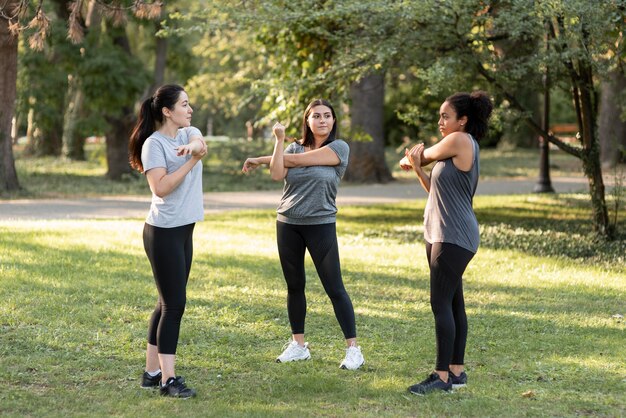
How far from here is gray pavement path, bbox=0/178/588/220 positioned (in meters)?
16.1

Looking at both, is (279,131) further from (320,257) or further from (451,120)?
(451,120)

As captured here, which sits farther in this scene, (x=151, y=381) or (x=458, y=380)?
(x=458, y=380)

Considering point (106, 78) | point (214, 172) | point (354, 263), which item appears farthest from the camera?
point (214, 172)

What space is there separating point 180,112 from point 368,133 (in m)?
16.5

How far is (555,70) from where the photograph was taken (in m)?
12.5

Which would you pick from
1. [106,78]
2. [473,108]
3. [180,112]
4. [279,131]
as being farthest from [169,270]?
[106,78]

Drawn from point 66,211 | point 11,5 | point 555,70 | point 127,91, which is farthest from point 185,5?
point 555,70

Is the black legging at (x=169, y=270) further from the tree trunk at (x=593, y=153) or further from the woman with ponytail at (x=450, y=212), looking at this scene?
the tree trunk at (x=593, y=153)

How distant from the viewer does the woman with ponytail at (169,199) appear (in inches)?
223

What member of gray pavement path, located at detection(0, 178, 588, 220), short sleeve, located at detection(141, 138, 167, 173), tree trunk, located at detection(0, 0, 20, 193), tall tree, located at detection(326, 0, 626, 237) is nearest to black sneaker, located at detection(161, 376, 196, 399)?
short sleeve, located at detection(141, 138, 167, 173)

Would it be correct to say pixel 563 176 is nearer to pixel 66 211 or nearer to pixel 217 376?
pixel 66 211

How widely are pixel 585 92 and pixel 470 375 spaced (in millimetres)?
7167

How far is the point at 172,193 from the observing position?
18.7ft

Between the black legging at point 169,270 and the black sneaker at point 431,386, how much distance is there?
59.8 inches
